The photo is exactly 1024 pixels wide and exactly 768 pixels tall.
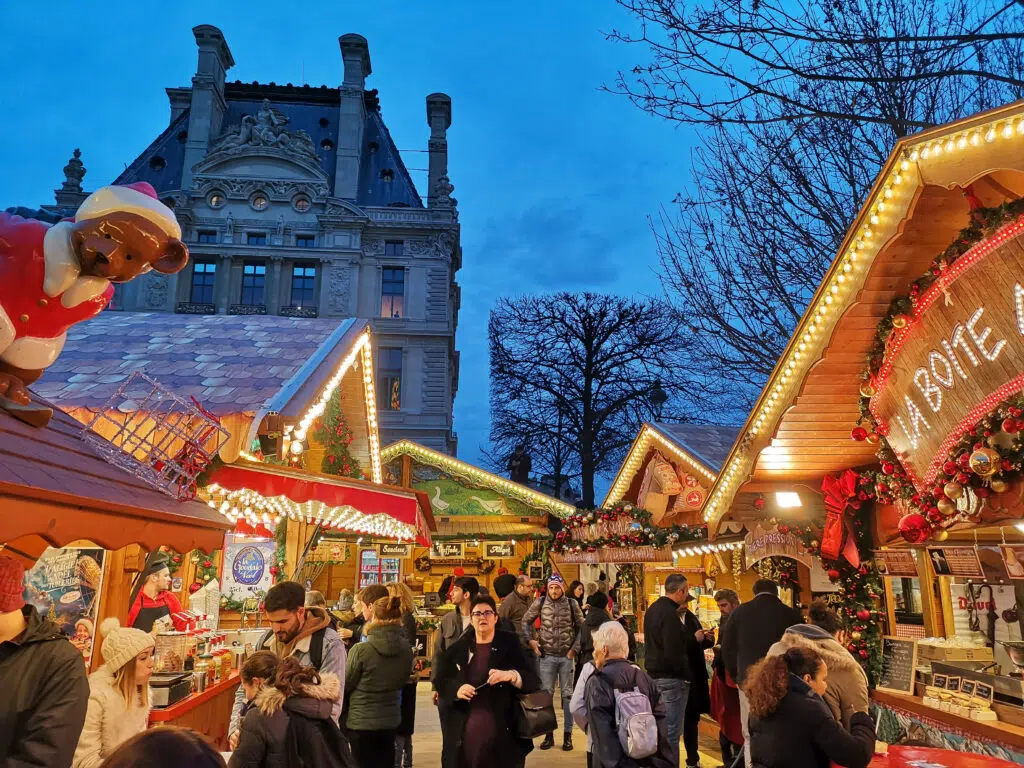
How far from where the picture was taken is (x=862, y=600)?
22.8 feet

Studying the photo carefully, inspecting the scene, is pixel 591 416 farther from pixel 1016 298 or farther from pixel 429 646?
pixel 1016 298

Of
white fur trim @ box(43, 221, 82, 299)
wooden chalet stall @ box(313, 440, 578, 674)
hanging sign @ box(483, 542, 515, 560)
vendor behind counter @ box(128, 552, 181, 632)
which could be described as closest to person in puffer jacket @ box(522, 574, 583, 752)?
vendor behind counter @ box(128, 552, 181, 632)

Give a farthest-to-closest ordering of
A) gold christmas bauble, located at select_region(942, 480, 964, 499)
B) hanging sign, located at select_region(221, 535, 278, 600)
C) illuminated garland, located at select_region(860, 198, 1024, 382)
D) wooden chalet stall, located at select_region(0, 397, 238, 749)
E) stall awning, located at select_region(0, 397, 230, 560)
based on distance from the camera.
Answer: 1. hanging sign, located at select_region(221, 535, 278, 600)
2. gold christmas bauble, located at select_region(942, 480, 964, 499)
3. illuminated garland, located at select_region(860, 198, 1024, 382)
4. wooden chalet stall, located at select_region(0, 397, 238, 749)
5. stall awning, located at select_region(0, 397, 230, 560)

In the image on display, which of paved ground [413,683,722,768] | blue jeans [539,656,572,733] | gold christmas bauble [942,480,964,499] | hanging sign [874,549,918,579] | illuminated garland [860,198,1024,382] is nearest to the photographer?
illuminated garland [860,198,1024,382]

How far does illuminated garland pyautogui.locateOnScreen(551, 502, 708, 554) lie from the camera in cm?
1147

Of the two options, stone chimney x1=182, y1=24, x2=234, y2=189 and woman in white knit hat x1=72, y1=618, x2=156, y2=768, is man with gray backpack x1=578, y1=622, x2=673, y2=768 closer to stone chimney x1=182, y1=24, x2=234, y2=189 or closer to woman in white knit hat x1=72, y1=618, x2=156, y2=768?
woman in white knit hat x1=72, y1=618, x2=156, y2=768

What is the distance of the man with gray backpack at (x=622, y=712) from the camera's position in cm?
397

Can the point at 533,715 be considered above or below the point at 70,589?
below

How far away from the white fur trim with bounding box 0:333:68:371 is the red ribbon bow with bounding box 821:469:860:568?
21.4 feet

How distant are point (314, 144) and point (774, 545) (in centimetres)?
3398

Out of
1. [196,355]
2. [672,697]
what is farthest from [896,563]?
[196,355]

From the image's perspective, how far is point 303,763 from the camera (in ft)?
11.1

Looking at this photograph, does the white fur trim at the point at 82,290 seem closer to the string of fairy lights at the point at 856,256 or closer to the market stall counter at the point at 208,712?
the market stall counter at the point at 208,712

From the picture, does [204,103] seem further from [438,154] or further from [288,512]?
[288,512]
